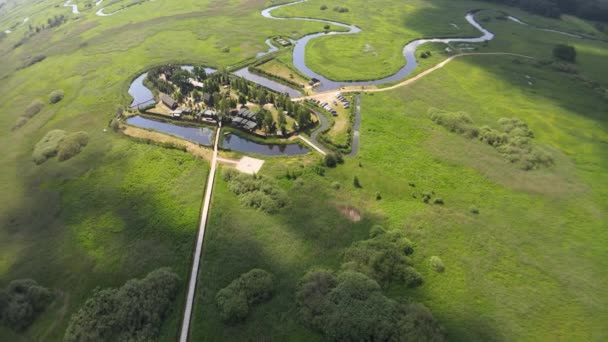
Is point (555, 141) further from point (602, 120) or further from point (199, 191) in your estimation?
point (199, 191)

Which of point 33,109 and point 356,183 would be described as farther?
point 33,109

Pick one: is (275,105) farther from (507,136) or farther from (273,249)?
(507,136)

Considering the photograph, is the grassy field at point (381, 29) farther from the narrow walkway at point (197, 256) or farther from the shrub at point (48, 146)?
the shrub at point (48, 146)

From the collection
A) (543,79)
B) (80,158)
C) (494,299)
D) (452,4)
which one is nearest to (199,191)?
(80,158)

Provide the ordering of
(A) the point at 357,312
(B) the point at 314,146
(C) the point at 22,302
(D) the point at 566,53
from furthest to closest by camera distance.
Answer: (D) the point at 566,53 → (B) the point at 314,146 → (C) the point at 22,302 → (A) the point at 357,312

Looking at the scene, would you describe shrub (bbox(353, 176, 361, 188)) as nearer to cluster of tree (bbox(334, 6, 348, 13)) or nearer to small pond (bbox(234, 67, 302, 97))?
small pond (bbox(234, 67, 302, 97))

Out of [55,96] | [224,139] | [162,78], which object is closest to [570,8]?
[224,139]

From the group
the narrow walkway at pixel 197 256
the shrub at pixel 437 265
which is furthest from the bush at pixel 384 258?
the narrow walkway at pixel 197 256
